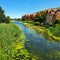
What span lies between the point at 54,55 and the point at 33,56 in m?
2.81

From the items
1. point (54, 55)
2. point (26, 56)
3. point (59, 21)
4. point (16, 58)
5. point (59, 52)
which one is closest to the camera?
point (16, 58)

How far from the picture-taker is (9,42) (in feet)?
76.3

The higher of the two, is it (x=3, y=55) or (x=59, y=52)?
(x=3, y=55)

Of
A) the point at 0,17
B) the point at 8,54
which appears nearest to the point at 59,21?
the point at 0,17

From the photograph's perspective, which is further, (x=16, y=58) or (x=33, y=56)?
(x=33, y=56)

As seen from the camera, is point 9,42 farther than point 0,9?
No

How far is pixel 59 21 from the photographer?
64125 millimetres

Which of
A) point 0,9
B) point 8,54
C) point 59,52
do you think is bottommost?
point 59,52

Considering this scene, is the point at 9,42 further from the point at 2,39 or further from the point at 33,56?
the point at 33,56

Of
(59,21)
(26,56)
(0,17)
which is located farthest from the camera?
(0,17)

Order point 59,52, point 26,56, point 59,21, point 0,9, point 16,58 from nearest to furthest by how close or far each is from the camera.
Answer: point 16,58
point 26,56
point 59,52
point 59,21
point 0,9

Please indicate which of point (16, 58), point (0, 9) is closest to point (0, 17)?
point (0, 9)

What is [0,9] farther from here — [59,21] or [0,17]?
[59,21]

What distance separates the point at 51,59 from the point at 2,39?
6.54 m
